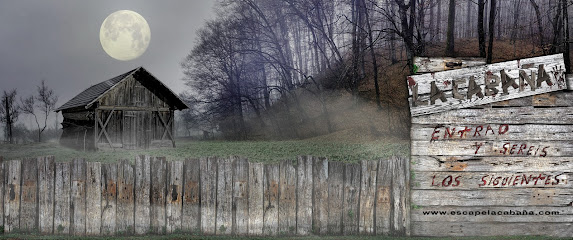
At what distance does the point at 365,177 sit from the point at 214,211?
7.22 ft

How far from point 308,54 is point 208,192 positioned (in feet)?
91.3

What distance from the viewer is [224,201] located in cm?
629

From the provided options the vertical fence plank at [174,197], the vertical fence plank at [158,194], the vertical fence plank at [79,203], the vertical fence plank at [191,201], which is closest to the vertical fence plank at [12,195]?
the vertical fence plank at [79,203]

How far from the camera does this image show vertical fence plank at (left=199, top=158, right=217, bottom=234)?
6.28 m

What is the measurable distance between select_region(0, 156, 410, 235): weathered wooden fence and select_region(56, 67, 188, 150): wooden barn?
16976 millimetres

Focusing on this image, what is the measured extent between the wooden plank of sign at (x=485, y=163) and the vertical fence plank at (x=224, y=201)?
258 cm

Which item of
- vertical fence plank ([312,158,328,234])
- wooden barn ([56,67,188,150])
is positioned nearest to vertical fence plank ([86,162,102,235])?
vertical fence plank ([312,158,328,234])

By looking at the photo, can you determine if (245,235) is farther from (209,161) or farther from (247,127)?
(247,127)

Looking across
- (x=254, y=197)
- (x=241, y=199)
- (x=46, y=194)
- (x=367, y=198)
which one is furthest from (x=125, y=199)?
(x=367, y=198)

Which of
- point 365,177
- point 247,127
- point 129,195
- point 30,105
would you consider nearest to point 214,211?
point 129,195

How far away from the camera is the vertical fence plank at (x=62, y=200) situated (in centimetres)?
643

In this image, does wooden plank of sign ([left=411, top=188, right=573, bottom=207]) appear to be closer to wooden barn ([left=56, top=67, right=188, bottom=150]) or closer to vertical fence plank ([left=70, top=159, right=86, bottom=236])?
vertical fence plank ([left=70, top=159, right=86, bottom=236])

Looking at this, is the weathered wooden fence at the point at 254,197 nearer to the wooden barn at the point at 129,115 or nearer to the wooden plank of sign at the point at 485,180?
the wooden plank of sign at the point at 485,180

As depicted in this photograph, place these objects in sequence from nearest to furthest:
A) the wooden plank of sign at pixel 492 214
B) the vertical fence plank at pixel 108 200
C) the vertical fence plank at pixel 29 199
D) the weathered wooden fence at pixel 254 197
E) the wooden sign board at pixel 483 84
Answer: the wooden sign board at pixel 483 84 < the wooden plank of sign at pixel 492 214 < the weathered wooden fence at pixel 254 197 < the vertical fence plank at pixel 108 200 < the vertical fence plank at pixel 29 199
